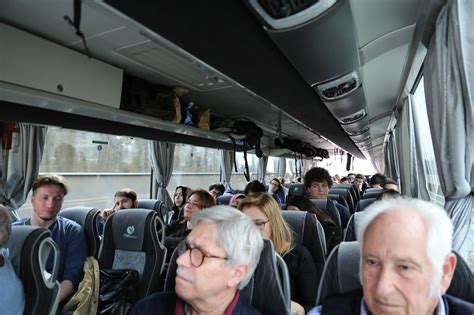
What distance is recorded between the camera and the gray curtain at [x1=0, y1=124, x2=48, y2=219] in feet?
13.8

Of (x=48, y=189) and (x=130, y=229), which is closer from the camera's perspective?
(x=48, y=189)

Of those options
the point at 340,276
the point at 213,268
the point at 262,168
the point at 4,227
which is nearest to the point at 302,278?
the point at 340,276

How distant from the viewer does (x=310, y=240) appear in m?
2.86

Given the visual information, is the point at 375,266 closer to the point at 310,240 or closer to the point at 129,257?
the point at 310,240

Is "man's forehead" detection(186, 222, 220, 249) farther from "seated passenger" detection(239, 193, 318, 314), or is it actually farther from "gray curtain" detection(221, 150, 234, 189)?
"gray curtain" detection(221, 150, 234, 189)

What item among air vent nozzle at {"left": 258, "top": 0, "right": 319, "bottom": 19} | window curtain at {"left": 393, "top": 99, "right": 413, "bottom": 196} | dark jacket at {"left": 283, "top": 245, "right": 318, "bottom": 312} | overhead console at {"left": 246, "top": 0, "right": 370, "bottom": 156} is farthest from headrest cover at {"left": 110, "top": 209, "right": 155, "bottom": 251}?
window curtain at {"left": 393, "top": 99, "right": 413, "bottom": 196}

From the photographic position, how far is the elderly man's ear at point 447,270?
3.96ft

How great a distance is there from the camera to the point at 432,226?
1207mm

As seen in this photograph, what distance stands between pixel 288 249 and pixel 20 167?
12.4ft

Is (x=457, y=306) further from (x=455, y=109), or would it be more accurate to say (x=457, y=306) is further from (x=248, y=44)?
(x=248, y=44)

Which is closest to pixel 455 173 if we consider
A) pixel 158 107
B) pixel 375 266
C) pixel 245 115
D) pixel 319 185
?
pixel 375 266

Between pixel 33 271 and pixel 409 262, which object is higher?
pixel 409 262

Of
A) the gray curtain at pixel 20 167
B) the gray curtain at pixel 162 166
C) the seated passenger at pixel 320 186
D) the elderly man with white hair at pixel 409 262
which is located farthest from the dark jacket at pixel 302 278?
the gray curtain at pixel 162 166

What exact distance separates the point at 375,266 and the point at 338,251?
0.39m
